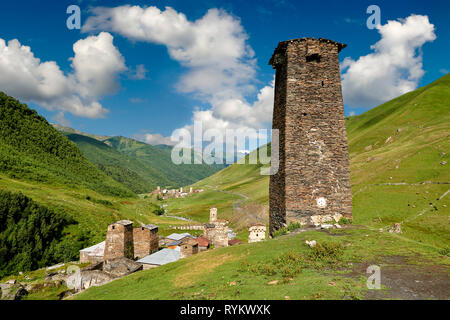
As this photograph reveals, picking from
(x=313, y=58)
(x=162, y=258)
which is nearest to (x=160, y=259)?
(x=162, y=258)

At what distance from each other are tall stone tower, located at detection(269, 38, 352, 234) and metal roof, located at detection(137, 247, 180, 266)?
16855 millimetres

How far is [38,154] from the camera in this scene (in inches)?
3839

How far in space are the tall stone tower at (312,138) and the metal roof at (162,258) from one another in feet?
55.3

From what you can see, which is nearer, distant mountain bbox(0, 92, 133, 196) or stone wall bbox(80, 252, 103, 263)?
stone wall bbox(80, 252, 103, 263)

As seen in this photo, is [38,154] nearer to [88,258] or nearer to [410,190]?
[88,258]

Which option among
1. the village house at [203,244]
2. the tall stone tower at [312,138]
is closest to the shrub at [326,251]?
the tall stone tower at [312,138]

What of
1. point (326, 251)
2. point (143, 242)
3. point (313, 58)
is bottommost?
point (143, 242)

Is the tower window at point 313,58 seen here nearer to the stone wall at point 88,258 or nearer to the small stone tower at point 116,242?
the small stone tower at point 116,242

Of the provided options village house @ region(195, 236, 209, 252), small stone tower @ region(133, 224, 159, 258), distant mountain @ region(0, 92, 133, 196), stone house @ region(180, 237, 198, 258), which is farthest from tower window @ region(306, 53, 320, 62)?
distant mountain @ region(0, 92, 133, 196)

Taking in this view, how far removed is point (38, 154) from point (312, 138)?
117188 millimetres

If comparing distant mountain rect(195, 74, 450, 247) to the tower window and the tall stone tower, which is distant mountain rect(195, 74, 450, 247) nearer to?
the tall stone tower

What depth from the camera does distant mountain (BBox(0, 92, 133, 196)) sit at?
77188 mm

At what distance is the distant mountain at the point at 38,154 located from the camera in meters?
77.2

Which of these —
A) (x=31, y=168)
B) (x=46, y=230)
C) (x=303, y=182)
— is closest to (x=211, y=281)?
(x=303, y=182)
